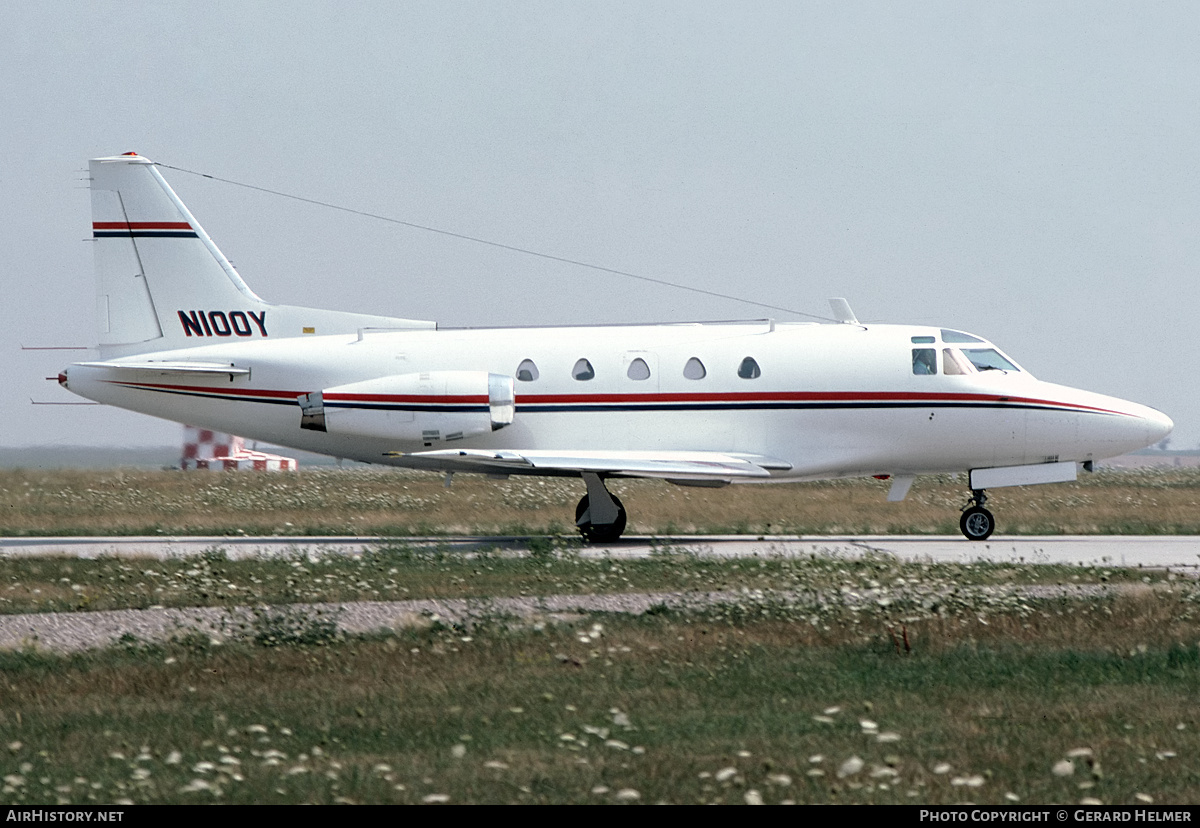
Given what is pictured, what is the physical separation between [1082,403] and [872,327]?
3826 millimetres

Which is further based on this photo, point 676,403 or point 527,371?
point 527,371

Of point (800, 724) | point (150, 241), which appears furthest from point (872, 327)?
point (800, 724)

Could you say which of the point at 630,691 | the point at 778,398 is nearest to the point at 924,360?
the point at 778,398

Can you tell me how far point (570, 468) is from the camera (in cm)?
2206

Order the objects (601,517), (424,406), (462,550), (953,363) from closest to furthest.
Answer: (462,550), (424,406), (953,363), (601,517)

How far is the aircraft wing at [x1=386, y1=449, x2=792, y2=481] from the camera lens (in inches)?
864

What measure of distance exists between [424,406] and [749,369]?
5647 mm

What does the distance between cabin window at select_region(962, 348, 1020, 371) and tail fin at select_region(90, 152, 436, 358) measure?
9865 mm

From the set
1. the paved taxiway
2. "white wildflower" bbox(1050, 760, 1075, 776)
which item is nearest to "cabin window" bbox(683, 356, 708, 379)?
the paved taxiway

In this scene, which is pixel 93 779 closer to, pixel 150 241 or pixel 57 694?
pixel 57 694

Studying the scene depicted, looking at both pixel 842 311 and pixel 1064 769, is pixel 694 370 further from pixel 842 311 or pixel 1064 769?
pixel 1064 769

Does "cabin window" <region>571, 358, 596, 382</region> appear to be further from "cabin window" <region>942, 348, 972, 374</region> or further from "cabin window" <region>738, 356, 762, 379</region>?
"cabin window" <region>942, 348, 972, 374</region>

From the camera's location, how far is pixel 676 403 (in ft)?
75.8

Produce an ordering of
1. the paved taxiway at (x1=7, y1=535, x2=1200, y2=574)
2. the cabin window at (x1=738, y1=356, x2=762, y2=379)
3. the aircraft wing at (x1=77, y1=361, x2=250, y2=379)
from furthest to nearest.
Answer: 1. the aircraft wing at (x1=77, y1=361, x2=250, y2=379)
2. the cabin window at (x1=738, y1=356, x2=762, y2=379)
3. the paved taxiway at (x1=7, y1=535, x2=1200, y2=574)
